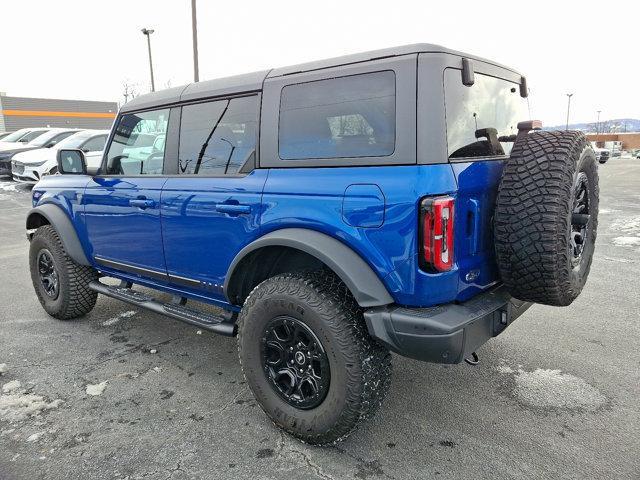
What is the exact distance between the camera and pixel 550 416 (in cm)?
272

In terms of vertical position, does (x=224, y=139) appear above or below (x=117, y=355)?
above

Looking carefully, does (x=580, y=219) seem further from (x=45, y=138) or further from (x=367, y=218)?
(x=45, y=138)

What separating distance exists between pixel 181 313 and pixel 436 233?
193 centimetres

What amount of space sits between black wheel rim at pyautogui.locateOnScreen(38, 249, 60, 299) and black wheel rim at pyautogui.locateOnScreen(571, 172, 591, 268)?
4178 millimetres

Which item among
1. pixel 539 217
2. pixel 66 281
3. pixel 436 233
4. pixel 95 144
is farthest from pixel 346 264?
pixel 95 144

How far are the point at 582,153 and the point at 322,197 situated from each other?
4.50ft

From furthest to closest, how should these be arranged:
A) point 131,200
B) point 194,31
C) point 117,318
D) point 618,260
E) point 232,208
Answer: point 194,31, point 618,260, point 117,318, point 131,200, point 232,208

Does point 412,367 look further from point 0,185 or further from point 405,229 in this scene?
point 0,185

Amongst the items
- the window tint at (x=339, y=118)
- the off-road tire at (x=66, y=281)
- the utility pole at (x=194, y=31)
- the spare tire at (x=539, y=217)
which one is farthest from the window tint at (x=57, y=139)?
the spare tire at (x=539, y=217)

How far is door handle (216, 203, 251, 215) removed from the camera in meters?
2.70

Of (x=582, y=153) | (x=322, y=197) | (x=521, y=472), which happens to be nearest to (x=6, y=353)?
(x=322, y=197)

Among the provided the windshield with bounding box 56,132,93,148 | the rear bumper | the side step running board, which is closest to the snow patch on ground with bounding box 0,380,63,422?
the side step running board

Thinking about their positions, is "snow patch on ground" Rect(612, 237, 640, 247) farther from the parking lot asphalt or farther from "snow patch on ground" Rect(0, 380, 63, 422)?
"snow patch on ground" Rect(0, 380, 63, 422)

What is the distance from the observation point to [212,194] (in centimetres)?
291
